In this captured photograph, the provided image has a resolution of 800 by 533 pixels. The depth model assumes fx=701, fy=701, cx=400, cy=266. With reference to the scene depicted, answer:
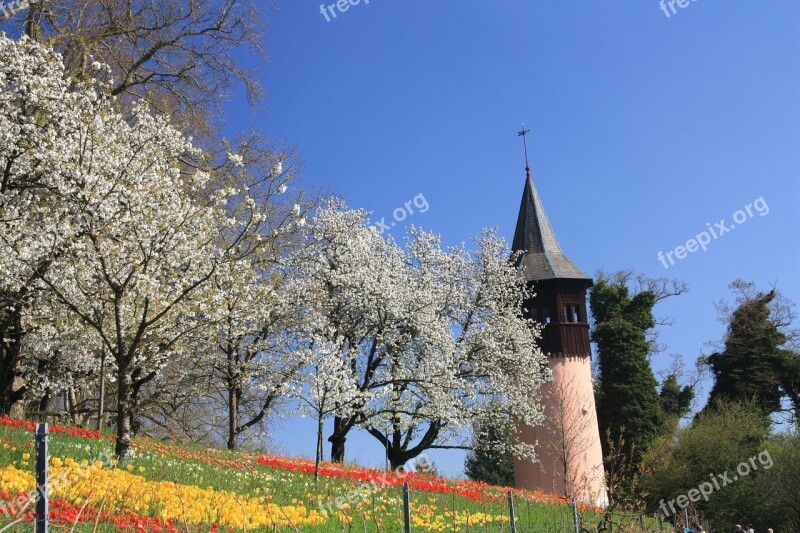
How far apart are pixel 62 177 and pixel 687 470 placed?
27125mm

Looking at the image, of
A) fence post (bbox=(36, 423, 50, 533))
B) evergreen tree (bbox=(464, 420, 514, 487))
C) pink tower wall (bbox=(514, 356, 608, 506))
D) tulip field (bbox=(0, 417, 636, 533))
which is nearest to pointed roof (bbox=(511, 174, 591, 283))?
pink tower wall (bbox=(514, 356, 608, 506))

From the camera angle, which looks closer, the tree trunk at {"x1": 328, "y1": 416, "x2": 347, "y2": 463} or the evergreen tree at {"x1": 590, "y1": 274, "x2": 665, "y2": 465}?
the tree trunk at {"x1": 328, "y1": 416, "x2": 347, "y2": 463}

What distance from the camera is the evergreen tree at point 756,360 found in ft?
129

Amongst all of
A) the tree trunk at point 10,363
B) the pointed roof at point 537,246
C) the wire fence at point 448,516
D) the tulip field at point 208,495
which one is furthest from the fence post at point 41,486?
the pointed roof at point 537,246

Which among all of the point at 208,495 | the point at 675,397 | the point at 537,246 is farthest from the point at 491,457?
the point at 208,495

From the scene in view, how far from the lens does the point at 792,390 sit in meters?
39.4

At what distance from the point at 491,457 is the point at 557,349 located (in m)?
6.29

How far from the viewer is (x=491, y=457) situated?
32188mm

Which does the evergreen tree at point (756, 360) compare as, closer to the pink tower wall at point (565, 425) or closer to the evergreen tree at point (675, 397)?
the evergreen tree at point (675, 397)

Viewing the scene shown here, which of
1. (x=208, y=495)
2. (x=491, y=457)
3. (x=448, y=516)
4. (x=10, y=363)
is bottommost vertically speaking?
(x=448, y=516)

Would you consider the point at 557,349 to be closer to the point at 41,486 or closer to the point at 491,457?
the point at 491,457

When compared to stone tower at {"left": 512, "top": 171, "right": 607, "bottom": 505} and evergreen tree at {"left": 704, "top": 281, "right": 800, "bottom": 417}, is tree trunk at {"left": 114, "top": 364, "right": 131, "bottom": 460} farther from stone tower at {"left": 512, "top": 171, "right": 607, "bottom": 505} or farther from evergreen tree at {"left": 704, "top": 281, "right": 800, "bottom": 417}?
evergreen tree at {"left": 704, "top": 281, "right": 800, "bottom": 417}

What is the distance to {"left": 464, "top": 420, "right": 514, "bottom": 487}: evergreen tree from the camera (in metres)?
30.8

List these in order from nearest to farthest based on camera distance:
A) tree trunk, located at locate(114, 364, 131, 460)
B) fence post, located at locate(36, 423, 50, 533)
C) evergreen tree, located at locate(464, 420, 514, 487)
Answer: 1. fence post, located at locate(36, 423, 50, 533)
2. tree trunk, located at locate(114, 364, 131, 460)
3. evergreen tree, located at locate(464, 420, 514, 487)
